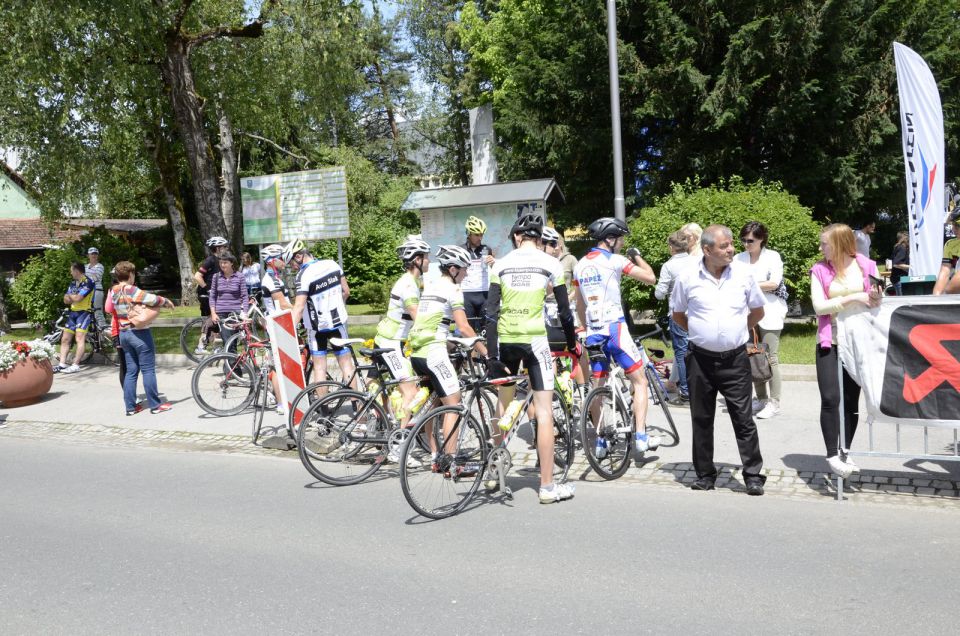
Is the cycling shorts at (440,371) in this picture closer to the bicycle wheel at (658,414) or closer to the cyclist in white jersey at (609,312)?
the cyclist in white jersey at (609,312)

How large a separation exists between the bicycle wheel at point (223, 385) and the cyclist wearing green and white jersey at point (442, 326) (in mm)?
3797

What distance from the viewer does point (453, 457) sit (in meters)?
5.81

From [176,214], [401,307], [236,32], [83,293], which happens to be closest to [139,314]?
[401,307]

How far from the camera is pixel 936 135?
9.98 metres

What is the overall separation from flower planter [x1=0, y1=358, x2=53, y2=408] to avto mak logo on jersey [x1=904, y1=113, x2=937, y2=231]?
37.4 ft

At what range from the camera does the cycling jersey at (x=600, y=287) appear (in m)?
6.91

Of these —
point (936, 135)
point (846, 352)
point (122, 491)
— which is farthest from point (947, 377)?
point (122, 491)

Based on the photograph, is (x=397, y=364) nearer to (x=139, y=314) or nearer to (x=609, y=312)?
(x=609, y=312)

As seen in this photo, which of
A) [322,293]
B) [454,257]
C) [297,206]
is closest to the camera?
[454,257]

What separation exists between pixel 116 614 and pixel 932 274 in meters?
9.30

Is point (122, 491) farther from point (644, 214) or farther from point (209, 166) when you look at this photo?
point (209, 166)

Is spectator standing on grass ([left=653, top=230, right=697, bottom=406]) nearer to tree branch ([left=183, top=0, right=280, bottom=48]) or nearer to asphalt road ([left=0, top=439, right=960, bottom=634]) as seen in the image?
asphalt road ([left=0, top=439, right=960, bottom=634])

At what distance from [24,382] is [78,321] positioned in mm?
3059

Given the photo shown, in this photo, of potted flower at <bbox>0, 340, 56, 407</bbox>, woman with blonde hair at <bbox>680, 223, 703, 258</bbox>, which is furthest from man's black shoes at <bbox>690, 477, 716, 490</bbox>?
potted flower at <bbox>0, 340, 56, 407</bbox>
